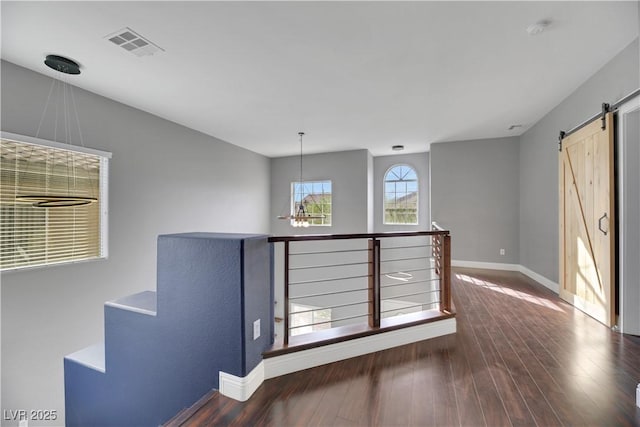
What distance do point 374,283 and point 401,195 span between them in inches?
203

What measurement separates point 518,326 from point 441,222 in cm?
330

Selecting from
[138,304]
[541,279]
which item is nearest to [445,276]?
[541,279]

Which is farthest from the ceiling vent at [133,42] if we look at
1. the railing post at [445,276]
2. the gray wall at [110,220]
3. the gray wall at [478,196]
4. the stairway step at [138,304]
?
the gray wall at [478,196]

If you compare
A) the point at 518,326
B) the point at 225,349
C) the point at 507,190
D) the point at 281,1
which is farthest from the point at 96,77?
the point at 507,190

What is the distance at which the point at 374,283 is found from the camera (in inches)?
96.0

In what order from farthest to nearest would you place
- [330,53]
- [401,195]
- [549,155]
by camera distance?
1. [401,195]
2. [549,155]
3. [330,53]

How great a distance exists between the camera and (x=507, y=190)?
539 centimetres

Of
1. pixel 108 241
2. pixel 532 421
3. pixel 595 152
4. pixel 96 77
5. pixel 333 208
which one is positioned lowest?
pixel 532 421

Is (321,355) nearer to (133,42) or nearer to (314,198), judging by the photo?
(133,42)

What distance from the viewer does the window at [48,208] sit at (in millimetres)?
2607

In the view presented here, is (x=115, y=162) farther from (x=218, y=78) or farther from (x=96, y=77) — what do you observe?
(x=218, y=78)

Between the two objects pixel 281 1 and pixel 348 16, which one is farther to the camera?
pixel 348 16

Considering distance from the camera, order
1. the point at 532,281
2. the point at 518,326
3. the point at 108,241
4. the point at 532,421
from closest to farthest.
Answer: the point at 532,421 → the point at 518,326 → the point at 108,241 → the point at 532,281

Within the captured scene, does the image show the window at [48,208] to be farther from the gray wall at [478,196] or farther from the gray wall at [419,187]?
the gray wall at [478,196]
